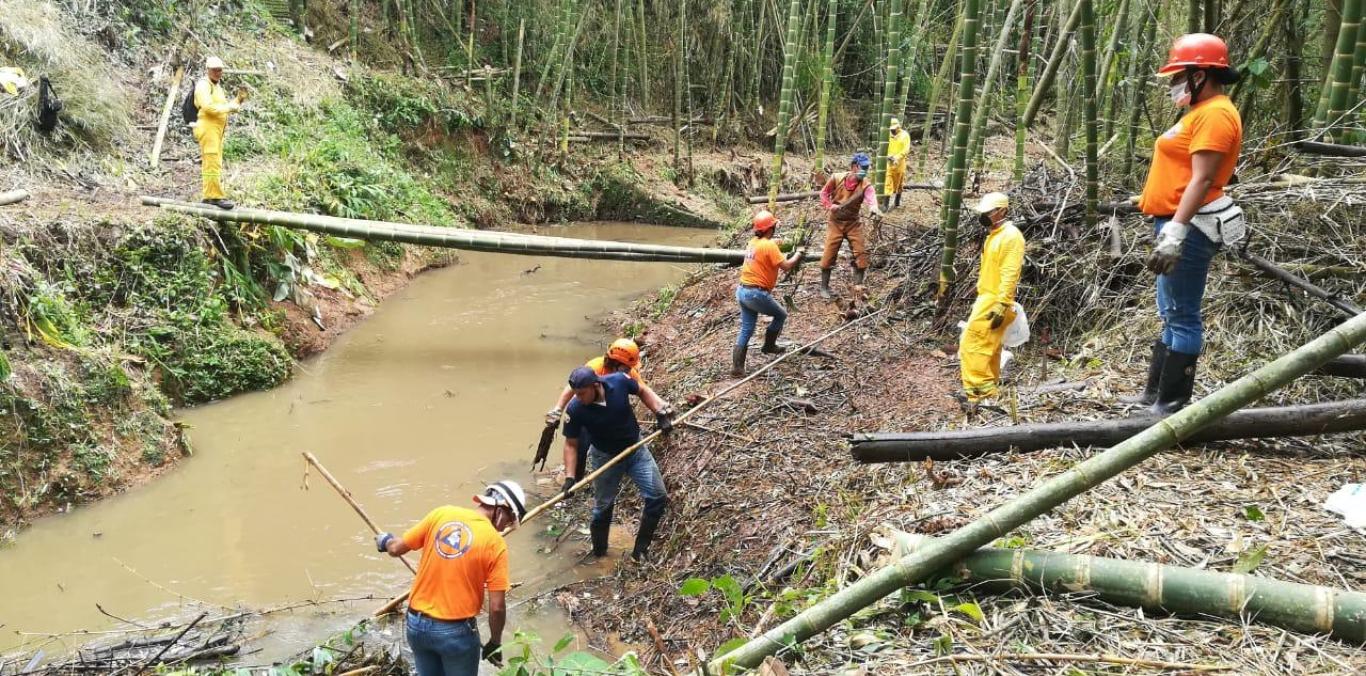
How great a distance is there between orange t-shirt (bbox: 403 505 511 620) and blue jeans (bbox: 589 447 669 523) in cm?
184

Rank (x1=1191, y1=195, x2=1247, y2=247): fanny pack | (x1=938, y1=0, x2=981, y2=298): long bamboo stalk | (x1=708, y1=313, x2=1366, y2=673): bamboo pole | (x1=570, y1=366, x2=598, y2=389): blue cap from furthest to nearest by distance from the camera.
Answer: (x1=938, y1=0, x2=981, y2=298): long bamboo stalk
(x1=570, y1=366, x2=598, y2=389): blue cap
(x1=1191, y1=195, x2=1247, y2=247): fanny pack
(x1=708, y1=313, x2=1366, y2=673): bamboo pole

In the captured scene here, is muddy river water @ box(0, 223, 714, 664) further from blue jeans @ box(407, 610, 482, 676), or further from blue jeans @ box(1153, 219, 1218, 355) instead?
blue jeans @ box(1153, 219, 1218, 355)

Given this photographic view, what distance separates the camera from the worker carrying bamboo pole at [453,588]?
12.0 feet

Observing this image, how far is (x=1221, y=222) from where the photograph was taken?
3.80 m

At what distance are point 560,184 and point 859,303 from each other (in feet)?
30.0

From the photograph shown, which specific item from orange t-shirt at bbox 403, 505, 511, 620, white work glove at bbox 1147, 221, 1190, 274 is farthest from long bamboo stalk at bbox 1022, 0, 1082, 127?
orange t-shirt at bbox 403, 505, 511, 620

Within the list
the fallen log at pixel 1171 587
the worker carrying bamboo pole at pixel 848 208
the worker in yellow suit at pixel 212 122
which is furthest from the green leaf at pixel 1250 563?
the worker in yellow suit at pixel 212 122

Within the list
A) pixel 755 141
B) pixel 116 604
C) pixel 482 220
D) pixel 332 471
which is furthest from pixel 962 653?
pixel 755 141

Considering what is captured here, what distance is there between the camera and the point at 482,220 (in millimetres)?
14797

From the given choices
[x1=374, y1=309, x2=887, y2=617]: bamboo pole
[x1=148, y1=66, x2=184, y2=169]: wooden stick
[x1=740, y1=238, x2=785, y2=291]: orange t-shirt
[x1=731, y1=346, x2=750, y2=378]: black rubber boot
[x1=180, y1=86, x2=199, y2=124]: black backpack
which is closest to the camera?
[x1=374, y1=309, x2=887, y2=617]: bamboo pole

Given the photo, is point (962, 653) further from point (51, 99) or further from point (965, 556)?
point (51, 99)

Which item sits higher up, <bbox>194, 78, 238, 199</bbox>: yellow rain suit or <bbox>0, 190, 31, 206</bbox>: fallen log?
<bbox>194, 78, 238, 199</bbox>: yellow rain suit

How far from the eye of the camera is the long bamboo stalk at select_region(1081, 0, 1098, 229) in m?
5.12

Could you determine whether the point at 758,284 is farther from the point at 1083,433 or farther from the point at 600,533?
the point at 1083,433
